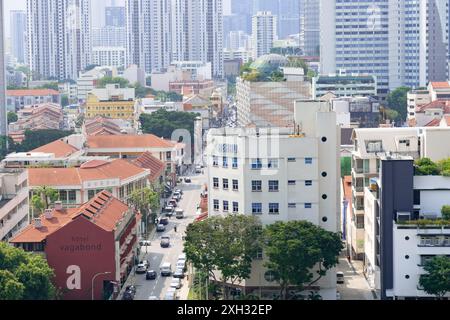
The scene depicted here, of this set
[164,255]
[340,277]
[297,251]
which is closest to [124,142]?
[164,255]

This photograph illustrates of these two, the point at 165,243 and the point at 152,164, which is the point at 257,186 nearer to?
the point at 165,243

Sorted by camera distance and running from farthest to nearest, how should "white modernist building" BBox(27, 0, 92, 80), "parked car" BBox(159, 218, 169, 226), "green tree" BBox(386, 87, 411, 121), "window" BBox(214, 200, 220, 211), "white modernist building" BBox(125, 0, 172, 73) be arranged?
"white modernist building" BBox(125, 0, 172, 73)
"white modernist building" BBox(27, 0, 92, 80)
"green tree" BBox(386, 87, 411, 121)
"parked car" BBox(159, 218, 169, 226)
"window" BBox(214, 200, 220, 211)

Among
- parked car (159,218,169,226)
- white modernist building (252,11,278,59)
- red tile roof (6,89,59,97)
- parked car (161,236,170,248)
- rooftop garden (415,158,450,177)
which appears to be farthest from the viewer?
white modernist building (252,11,278,59)

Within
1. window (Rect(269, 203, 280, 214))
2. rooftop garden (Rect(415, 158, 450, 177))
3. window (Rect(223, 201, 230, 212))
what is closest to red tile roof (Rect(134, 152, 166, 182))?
window (Rect(223, 201, 230, 212))

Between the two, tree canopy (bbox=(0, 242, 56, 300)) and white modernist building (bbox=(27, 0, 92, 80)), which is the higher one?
white modernist building (bbox=(27, 0, 92, 80))

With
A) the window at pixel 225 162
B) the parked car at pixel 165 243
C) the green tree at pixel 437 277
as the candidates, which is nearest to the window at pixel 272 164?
the window at pixel 225 162

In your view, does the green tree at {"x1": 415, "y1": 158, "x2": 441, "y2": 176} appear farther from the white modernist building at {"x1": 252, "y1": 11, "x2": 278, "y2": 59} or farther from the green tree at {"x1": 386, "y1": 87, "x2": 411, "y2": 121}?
the white modernist building at {"x1": 252, "y1": 11, "x2": 278, "y2": 59}
